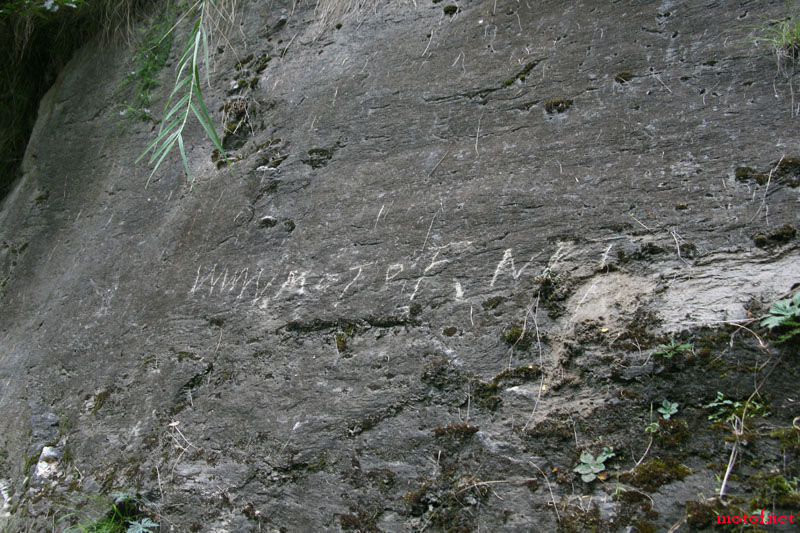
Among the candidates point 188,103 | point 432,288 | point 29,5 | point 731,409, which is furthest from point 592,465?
point 29,5

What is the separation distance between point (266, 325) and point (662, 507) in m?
1.75

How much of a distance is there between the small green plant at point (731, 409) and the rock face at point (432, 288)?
20mm

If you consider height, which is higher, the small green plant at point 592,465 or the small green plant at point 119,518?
the small green plant at point 119,518

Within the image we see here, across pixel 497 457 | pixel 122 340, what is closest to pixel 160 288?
pixel 122 340

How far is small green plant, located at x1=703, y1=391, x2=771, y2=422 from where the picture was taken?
1644 millimetres

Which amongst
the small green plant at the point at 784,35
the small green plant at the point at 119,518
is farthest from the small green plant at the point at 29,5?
the small green plant at the point at 784,35

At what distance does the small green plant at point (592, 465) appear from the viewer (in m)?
1.74

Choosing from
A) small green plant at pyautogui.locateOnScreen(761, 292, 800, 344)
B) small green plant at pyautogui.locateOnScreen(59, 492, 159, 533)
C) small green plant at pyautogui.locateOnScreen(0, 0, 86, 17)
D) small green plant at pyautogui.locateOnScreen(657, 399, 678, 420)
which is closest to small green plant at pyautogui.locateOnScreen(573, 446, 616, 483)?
small green plant at pyautogui.locateOnScreen(657, 399, 678, 420)

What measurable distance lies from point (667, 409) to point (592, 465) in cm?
30

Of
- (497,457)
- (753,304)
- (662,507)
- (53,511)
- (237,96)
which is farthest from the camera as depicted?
(237,96)

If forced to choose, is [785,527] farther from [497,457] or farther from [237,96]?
[237,96]

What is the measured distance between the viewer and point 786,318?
1.67 metres

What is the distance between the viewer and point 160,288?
2951mm

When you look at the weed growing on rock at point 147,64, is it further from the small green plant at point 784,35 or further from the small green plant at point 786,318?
the small green plant at point 786,318
